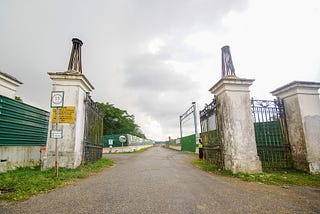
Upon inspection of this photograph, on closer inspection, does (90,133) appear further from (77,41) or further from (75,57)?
(77,41)

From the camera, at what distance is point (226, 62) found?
24.3 ft

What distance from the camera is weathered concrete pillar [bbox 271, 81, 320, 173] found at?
19.9 feet

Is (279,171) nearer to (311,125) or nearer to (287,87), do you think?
(311,125)

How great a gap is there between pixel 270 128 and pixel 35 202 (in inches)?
309

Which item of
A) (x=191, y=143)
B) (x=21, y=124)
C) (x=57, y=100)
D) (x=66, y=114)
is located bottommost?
(x=191, y=143)

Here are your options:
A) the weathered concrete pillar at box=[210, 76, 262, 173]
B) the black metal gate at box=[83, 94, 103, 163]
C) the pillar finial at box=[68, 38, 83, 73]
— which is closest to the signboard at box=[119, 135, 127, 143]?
the black metal gate at box=[83, 94, 103, 163]

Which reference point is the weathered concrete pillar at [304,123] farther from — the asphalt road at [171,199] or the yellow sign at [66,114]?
the yellow sign at [66,114]

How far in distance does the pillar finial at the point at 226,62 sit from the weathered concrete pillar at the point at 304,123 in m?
2.24

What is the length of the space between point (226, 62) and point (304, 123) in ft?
12.2

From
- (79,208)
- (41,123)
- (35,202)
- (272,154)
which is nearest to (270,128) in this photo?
(272,154)

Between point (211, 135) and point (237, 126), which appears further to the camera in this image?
point (211, 135)

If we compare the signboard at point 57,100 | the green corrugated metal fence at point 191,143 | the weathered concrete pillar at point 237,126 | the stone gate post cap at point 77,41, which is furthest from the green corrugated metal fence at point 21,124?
the green corrugated metal fence at point 191,143

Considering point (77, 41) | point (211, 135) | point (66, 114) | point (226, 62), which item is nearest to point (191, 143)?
point (211, 135)

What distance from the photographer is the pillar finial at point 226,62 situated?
7168mm
